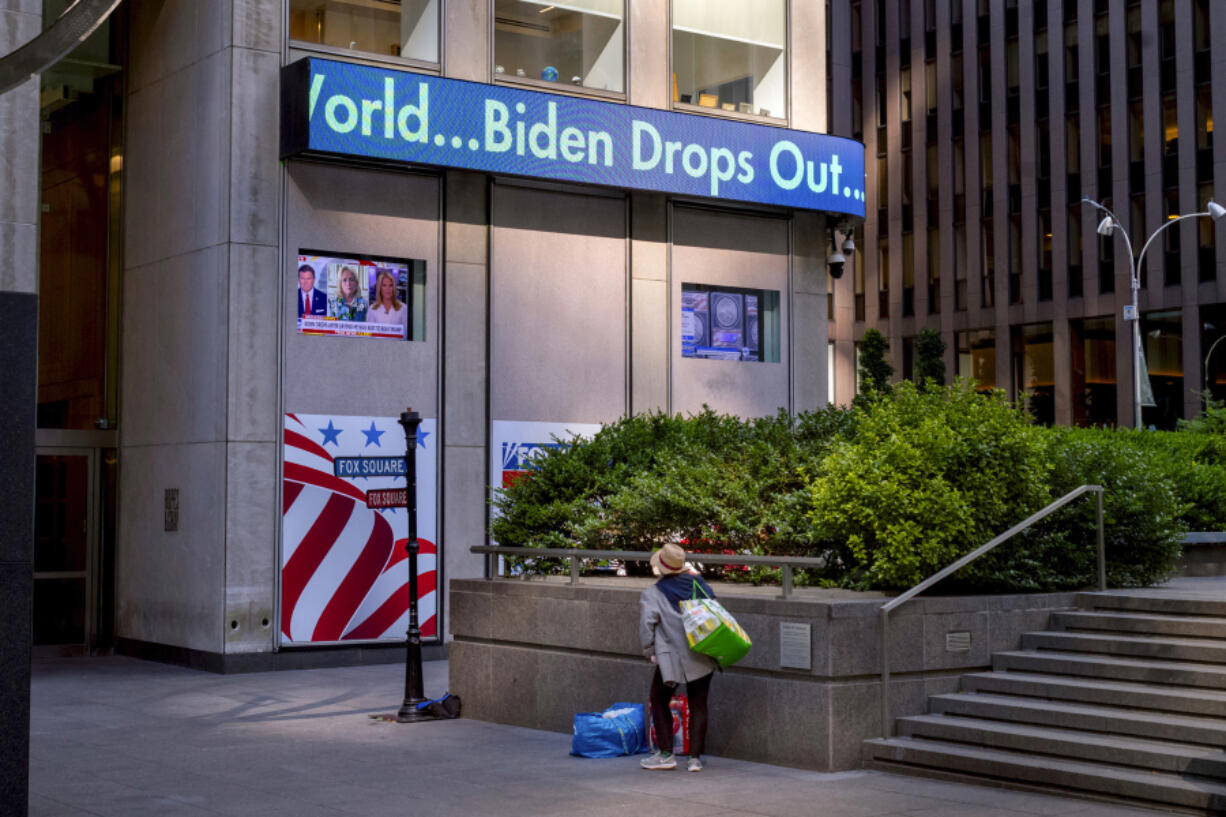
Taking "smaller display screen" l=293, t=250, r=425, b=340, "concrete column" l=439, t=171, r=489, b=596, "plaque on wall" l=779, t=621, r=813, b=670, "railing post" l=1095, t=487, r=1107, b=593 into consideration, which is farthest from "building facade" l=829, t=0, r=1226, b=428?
"plaque on wall" l=779, t=621, r=813, b=670

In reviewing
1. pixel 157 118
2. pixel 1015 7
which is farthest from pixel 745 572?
pixel 1015 7

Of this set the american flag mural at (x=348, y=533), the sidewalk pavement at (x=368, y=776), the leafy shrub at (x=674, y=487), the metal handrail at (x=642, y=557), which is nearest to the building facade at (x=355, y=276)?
the american flag mural at (x=348, y=533)

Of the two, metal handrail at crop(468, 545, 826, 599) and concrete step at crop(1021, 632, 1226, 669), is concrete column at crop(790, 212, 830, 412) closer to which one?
metal handrail at crop(468, 545, 826, 599)

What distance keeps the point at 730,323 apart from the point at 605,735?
11.7 meters

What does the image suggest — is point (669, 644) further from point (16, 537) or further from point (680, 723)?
point (16, 537)

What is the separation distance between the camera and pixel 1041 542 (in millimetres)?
13102

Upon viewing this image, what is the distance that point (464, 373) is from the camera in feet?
67.2

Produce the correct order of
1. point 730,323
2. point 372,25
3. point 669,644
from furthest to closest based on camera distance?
1. point 730,323
2. point 372,25
3. point 669,644

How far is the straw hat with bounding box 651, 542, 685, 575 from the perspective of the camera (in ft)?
38.3

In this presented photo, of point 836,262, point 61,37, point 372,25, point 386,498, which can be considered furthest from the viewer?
point 836,262

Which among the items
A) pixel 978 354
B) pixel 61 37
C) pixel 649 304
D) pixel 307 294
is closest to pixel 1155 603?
pixel 61 37

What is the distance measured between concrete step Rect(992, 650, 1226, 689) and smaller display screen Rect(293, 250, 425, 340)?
34.5 feet

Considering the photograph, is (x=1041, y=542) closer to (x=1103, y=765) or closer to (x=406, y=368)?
(x=1103, y=765)

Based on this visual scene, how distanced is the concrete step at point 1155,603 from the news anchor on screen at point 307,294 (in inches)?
426
